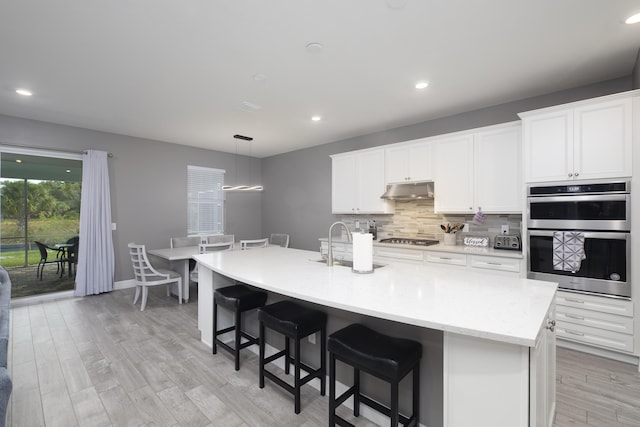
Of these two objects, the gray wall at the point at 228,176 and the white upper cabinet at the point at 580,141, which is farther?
the gray wall at the point at 228,176

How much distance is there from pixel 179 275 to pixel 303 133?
3032mm

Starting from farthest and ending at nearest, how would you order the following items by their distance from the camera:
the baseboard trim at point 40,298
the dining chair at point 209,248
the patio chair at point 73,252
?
the patio chair at point 73,252
the dining chair at point 209,248
the baseboard trim at point 40,298

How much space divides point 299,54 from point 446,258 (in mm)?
2804

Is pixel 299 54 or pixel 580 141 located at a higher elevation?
pixel 299 54

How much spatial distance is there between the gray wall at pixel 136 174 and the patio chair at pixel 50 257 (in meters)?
0.76

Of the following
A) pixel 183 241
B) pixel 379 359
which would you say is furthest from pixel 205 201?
pixel 379 359

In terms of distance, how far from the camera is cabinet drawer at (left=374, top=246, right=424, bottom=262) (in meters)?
3.76

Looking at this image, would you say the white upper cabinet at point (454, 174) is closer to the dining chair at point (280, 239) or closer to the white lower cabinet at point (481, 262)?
the white lower cabinet at point (481, 262)

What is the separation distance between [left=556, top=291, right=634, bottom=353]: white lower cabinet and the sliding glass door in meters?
6.69

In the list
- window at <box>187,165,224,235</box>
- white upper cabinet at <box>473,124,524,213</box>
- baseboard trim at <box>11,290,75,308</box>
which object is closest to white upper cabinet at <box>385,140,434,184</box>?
white upper cabinet at <box>473,124,524,213</box>

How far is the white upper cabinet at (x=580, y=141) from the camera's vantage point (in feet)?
8.30

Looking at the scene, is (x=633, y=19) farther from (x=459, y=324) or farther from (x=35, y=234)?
(x=35, y=234)

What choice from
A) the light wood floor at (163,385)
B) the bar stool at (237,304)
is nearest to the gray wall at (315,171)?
the light wood floor at (163,385)

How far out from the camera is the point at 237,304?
2.43 meters
